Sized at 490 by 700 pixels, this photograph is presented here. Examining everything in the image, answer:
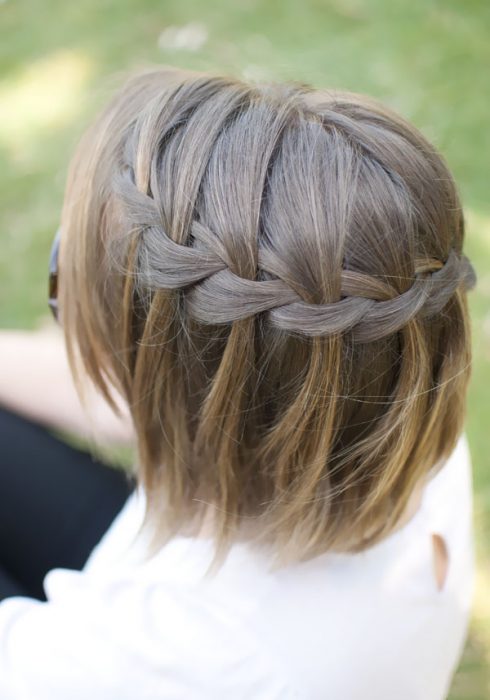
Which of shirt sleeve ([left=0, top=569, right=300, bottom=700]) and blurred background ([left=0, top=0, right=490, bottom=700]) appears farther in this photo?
blurred background ([left=0, top=0, right=490, bottom=700])

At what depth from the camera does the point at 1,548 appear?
1.10 m

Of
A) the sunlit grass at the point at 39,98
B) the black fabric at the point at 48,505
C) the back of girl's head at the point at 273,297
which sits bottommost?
the black fabric at the point at 48,505

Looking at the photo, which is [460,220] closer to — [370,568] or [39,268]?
[370,568]

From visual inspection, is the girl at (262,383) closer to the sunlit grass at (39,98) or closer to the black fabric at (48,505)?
the black fabric at (48,505)

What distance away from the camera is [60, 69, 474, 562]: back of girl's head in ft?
1.85

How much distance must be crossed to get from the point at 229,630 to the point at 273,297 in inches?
12.8

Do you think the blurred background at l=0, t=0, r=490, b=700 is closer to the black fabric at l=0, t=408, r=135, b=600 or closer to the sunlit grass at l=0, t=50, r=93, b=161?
the sunlit grass at l=0, t=50, r=93, b=161

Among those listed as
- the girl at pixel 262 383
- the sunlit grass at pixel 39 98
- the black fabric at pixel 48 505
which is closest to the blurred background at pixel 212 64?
the sunlit grass at pixel 39 98

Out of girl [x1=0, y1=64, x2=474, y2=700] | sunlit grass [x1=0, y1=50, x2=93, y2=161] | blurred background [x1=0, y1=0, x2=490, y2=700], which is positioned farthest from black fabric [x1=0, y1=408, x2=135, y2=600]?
sunlit grass [x1=0, y1=50, x2=93, y2=161]

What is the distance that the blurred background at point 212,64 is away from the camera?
6.42ft

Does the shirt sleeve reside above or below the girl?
below

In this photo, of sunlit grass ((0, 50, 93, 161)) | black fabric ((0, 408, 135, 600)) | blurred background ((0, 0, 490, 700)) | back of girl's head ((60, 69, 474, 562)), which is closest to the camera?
back of girl's head ((60, 69, 474, 562))

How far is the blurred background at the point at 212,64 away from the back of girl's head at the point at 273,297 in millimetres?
1175

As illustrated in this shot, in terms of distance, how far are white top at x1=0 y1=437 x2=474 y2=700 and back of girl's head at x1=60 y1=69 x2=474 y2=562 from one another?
3cm
